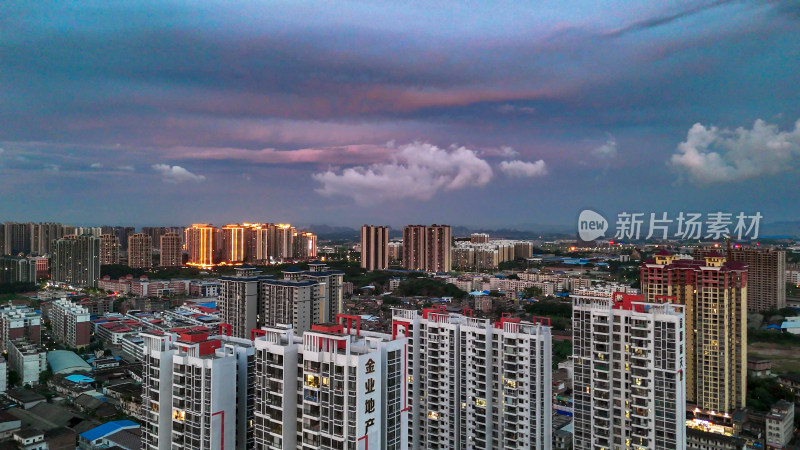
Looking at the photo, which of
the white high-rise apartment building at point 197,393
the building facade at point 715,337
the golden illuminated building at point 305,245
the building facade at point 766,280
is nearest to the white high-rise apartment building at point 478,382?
the white high-rise apartment building at point 197,393

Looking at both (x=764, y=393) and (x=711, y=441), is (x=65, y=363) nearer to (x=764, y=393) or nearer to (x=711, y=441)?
(x=711, y=441)

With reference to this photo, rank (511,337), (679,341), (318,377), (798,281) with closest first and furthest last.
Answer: (318,377) < (679,341) < (511,337) < (798,281)

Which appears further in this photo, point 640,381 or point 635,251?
point 635,251

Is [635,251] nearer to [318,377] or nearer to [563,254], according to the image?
[563,254]

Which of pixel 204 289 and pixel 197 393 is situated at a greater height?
pixel 197 393

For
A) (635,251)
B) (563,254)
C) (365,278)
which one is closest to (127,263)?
(365,278)

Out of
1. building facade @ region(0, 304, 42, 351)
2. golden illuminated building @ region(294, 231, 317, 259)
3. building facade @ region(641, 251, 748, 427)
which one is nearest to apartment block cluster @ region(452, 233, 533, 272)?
golden illuminated building @ region(294, 231, 317, 259)

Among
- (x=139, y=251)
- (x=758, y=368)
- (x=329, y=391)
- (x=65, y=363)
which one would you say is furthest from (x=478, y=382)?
(x=139, y=251)
